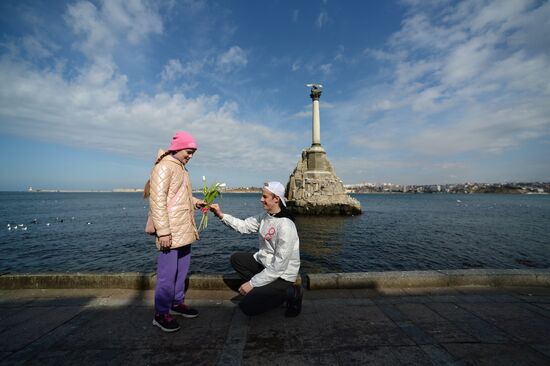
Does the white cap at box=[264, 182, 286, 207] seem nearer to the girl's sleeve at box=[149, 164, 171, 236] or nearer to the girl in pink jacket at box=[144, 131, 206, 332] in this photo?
the girl in pink jacket at box=[144, 131, 206, 332]

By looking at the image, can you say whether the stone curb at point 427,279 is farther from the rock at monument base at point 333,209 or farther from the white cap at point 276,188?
the rock at monument base at point 333,209

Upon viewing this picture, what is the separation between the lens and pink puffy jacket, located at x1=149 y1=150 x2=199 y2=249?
343 cm

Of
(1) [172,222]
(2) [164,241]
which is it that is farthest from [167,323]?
(1) [172,222]

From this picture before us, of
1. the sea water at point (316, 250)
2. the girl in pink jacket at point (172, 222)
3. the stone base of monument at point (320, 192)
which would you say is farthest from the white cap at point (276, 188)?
the stone base of monument at point (320, 192)

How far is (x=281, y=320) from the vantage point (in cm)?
380

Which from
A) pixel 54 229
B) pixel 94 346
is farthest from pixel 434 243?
pixel 54 229

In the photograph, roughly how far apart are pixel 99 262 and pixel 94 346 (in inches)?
571

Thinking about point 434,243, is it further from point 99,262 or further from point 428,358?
point 99,262

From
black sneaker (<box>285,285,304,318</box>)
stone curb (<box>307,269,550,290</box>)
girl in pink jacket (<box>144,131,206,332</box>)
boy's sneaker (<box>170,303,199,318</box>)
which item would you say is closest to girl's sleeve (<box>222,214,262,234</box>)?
girl in pink jacket (<box>144,131,206,332</box>)

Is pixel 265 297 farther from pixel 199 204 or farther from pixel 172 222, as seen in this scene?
pixel 199 204

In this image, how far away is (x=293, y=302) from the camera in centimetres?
384

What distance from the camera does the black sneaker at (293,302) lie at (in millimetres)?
3820

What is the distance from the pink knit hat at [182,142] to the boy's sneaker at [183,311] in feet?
7.93

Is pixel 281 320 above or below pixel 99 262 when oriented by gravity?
above
